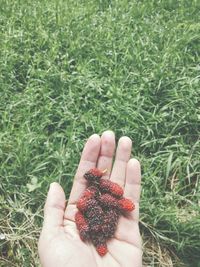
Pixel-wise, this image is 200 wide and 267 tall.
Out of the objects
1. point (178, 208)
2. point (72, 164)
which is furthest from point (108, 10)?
point (178, 208)

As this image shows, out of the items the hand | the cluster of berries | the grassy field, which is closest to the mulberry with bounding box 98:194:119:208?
the cluster of berries

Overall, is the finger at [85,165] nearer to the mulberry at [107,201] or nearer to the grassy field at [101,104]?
the mulberry at [107,201]

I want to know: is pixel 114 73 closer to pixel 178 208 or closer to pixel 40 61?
pixel 40 61

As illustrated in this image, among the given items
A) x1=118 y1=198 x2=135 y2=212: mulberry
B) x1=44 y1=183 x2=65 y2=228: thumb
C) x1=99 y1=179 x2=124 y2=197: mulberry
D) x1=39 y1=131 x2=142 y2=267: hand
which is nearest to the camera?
x1=39 y1=131 x2=142 y2=267: hand

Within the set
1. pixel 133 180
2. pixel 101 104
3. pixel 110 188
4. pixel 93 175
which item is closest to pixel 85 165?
pixel 93 175

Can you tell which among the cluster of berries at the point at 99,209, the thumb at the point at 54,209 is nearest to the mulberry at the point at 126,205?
the cluster of berries at the point at 99,209

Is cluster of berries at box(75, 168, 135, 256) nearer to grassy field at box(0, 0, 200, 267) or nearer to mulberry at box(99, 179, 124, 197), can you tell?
mulberry at box(99, 179, 124, 197)

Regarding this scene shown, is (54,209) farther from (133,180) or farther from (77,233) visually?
(133,180)
